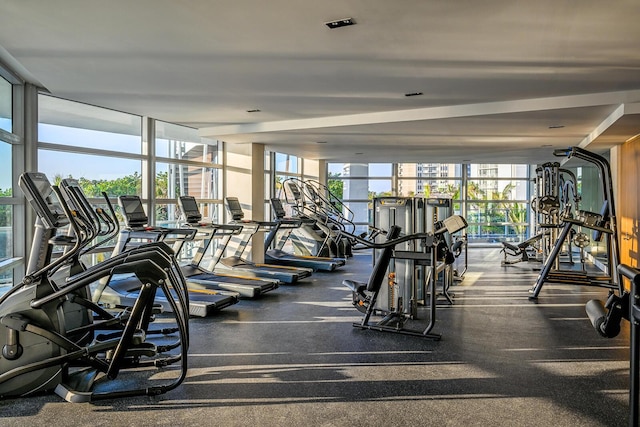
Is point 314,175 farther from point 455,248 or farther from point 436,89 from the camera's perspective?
point 436,89

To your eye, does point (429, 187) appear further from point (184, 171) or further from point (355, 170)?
point (184, 171)

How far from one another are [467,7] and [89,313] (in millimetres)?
3796

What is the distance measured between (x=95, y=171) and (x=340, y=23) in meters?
4.83

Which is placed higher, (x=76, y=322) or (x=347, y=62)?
(x=347, y=62)

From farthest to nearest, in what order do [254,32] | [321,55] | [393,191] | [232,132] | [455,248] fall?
[393,191] → [232,132] → [455,248] → [321,55] → [254,32]

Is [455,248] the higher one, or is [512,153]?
[512,153]

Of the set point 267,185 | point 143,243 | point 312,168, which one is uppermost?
point 312,168

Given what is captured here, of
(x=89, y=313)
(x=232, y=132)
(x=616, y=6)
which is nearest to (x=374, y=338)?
(x=89, y=313)

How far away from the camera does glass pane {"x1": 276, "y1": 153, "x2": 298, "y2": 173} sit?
11.8 m

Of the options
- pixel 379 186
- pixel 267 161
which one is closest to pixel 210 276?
pixel 267 161

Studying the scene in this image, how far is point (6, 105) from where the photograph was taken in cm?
550

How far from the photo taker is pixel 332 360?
12.6 feet

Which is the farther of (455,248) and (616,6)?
(455,248)

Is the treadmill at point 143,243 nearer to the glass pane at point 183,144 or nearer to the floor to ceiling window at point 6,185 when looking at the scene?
the floor to ceiling window at point 6,185
